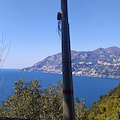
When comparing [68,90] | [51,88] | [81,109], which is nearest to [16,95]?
[51,88]

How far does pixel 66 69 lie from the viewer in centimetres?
234

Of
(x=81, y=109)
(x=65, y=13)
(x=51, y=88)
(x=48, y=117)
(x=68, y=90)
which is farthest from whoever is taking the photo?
(x=51, y=88)

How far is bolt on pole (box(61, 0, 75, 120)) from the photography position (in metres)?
2.29

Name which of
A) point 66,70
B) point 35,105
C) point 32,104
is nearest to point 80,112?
point 35,105

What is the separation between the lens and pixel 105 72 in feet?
640

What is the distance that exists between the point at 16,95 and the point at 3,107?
1.19 metres

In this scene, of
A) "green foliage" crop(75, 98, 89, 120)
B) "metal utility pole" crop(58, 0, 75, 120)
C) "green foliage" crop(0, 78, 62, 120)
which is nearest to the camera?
"metal utility pole" crop(58, 0, 75, 120)

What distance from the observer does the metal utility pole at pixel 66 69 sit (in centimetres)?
229

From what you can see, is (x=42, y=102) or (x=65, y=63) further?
(x=42, y=102)

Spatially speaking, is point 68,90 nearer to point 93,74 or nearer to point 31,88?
point 31,88

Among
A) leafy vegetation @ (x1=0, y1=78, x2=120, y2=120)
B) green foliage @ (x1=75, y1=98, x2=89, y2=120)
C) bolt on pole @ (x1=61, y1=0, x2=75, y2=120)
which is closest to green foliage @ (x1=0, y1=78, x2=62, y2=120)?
leafy vegetation @ (x1=0, y1=78, x2=120, y2=120)

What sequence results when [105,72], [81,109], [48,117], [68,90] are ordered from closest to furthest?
1. [68,90]
2. [48,117]
3. [81,109]
4. [105,72]

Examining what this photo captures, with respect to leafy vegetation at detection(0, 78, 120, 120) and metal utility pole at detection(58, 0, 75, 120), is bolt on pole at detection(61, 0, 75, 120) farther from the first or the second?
leafy vegetation at detection(0, 78, 120, 120)

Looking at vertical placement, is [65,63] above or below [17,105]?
above
